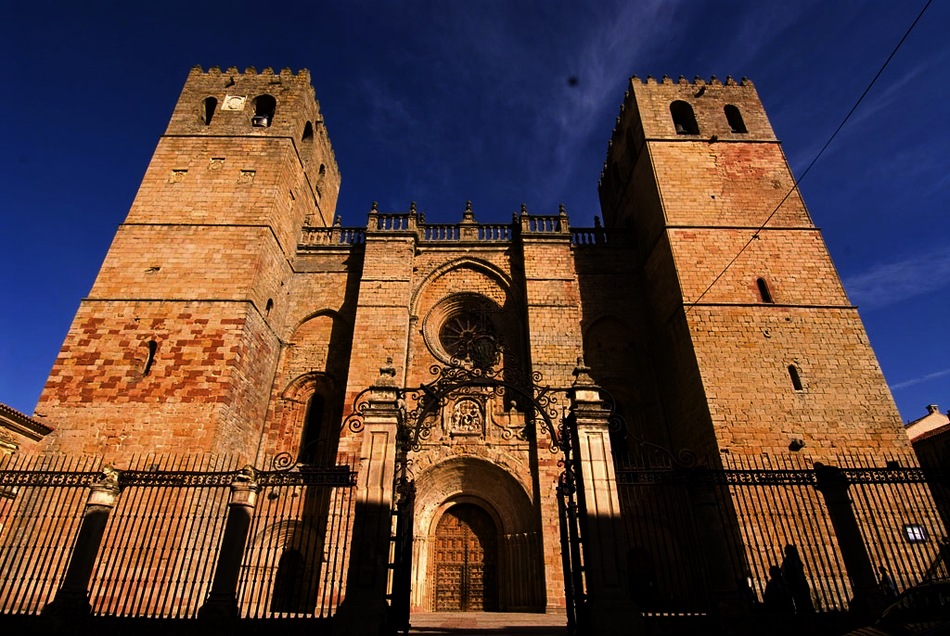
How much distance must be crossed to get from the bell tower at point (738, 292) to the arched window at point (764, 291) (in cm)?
2

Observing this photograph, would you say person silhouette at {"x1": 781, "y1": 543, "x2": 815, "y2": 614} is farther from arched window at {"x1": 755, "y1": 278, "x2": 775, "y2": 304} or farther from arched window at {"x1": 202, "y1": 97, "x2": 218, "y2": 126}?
arched window at {"x1": 202, "y1": 97, "x2": 218, "y2": 126}

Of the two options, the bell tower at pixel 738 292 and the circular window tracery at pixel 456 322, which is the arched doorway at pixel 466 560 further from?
the bell tower at pixel 738 292

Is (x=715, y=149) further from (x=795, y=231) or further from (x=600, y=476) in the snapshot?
(x=600, y=476)

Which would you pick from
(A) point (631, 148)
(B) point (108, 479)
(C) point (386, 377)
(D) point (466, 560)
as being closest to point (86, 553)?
(B) point (108, 479)

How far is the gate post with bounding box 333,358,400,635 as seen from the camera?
5258mm

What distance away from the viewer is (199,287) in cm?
1161

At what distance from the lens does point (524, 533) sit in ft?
34.5

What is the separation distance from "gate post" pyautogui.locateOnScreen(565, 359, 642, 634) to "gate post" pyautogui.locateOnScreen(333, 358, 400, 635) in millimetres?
2184

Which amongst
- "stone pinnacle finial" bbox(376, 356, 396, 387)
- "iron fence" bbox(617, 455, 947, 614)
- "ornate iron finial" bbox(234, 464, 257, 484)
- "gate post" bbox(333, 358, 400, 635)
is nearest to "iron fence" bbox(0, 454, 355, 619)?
"ornate iron finial" bbox(234, 464, 257, 484)

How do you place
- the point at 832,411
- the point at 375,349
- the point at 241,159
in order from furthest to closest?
the point at 241,159 → the point at 375,349 → the point at 832,411

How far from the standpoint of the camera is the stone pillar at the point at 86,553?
5.90 m

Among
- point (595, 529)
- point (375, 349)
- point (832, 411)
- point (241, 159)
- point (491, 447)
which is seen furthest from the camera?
point (241, 159)

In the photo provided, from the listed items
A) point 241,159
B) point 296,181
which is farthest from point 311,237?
point 241,159

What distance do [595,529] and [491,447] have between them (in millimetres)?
5713
